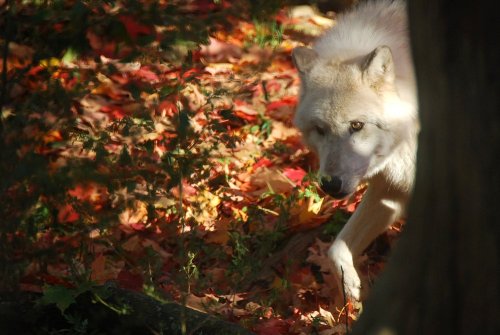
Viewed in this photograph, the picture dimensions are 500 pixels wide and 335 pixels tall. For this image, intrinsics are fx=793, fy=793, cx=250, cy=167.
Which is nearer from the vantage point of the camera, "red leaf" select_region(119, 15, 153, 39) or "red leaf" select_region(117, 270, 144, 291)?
"red leaf" select_region(119, 15, 153, 39)

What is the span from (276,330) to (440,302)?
1.57m

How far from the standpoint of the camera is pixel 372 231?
5004mm

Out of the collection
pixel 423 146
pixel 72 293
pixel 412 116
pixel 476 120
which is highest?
pixel 476 120

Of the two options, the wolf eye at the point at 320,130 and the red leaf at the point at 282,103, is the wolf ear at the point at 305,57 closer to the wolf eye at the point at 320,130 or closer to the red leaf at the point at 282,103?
the wolf eye at the point at 320,130

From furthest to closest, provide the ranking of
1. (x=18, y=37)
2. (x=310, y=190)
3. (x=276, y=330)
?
(x=310, y=190), (x=276, y=330), (x=18, y=37)

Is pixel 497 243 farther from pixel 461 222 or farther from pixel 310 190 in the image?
pixel 310 190

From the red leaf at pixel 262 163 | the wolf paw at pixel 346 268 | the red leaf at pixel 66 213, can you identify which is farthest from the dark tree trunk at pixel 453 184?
the red leaf at pixel 262 163

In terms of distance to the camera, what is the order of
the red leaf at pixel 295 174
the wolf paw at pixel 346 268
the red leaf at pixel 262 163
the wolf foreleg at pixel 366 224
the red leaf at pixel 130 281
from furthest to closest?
the red leaf at pixel 262 163, the red leaf at pixel 295 174, the wolf foreleg at pixel 366 224, the wolf paw at pixel 346 268, the red leaf at pixel 130 281

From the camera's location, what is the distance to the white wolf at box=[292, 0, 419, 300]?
445 cm

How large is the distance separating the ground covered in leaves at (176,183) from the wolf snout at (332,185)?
26 centimetres

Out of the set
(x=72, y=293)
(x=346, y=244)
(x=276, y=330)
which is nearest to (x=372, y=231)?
(x=346, y=244)

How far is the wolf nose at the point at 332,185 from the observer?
14.5ft

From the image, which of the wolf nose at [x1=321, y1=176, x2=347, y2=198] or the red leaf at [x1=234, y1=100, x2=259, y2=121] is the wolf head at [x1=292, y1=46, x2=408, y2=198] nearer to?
the wolf nose at [x1=321, y1=176, x2=347, y2=198]

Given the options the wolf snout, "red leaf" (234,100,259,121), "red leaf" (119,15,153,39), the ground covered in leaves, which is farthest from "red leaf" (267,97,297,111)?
"red leaf" (119,15,153,39)
